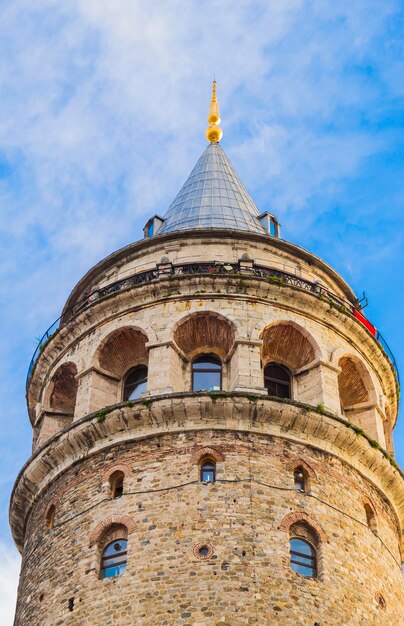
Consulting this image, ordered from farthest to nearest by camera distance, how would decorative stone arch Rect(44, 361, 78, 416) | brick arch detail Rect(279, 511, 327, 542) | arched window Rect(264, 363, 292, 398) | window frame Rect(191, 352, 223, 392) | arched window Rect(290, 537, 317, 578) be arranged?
decorative stone arch Rect(44, 361, 78, 416) < arched window Rect(264, 363, 292, 398) < window frame Rect(191, 352, 223, 392) < brick arch detail Rect(279, 511, 327, 542) < arched window Rect(290, 537, 317, 578)

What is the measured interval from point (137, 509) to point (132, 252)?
35.3 ft

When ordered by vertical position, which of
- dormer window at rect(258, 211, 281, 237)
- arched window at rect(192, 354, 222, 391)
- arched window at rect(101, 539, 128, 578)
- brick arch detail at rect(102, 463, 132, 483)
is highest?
dormer window at rect(258, 211, 281, 237)

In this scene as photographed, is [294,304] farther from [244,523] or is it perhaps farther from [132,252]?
[244,523]

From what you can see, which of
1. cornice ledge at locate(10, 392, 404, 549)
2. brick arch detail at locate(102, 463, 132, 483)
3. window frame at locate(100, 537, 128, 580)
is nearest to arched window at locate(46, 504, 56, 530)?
cornice ledge at locate(10, 392, 404, 549)

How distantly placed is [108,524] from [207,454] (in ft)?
9.20

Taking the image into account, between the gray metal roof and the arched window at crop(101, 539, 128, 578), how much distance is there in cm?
1156

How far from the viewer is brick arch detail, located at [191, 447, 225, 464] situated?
2598 centimetres

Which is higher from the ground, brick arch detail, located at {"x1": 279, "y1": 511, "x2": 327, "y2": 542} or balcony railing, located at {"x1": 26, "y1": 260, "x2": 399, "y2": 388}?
balcony railing, located at {"x1": 26, "y1": 260, "x2": 399, "y2": 388}

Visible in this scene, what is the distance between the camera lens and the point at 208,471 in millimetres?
25984

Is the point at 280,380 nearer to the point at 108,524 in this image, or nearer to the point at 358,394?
the point at 358,394

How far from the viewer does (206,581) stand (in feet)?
76.7

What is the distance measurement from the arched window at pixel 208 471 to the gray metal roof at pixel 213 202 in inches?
379

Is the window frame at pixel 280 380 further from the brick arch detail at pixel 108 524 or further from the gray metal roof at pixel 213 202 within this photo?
the brick arch detail at pixel 108 524

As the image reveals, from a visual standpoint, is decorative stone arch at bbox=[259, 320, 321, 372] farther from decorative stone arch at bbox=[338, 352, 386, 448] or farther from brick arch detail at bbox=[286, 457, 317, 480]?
brick arch detail at bbox=[286, 457, 317, 480]
